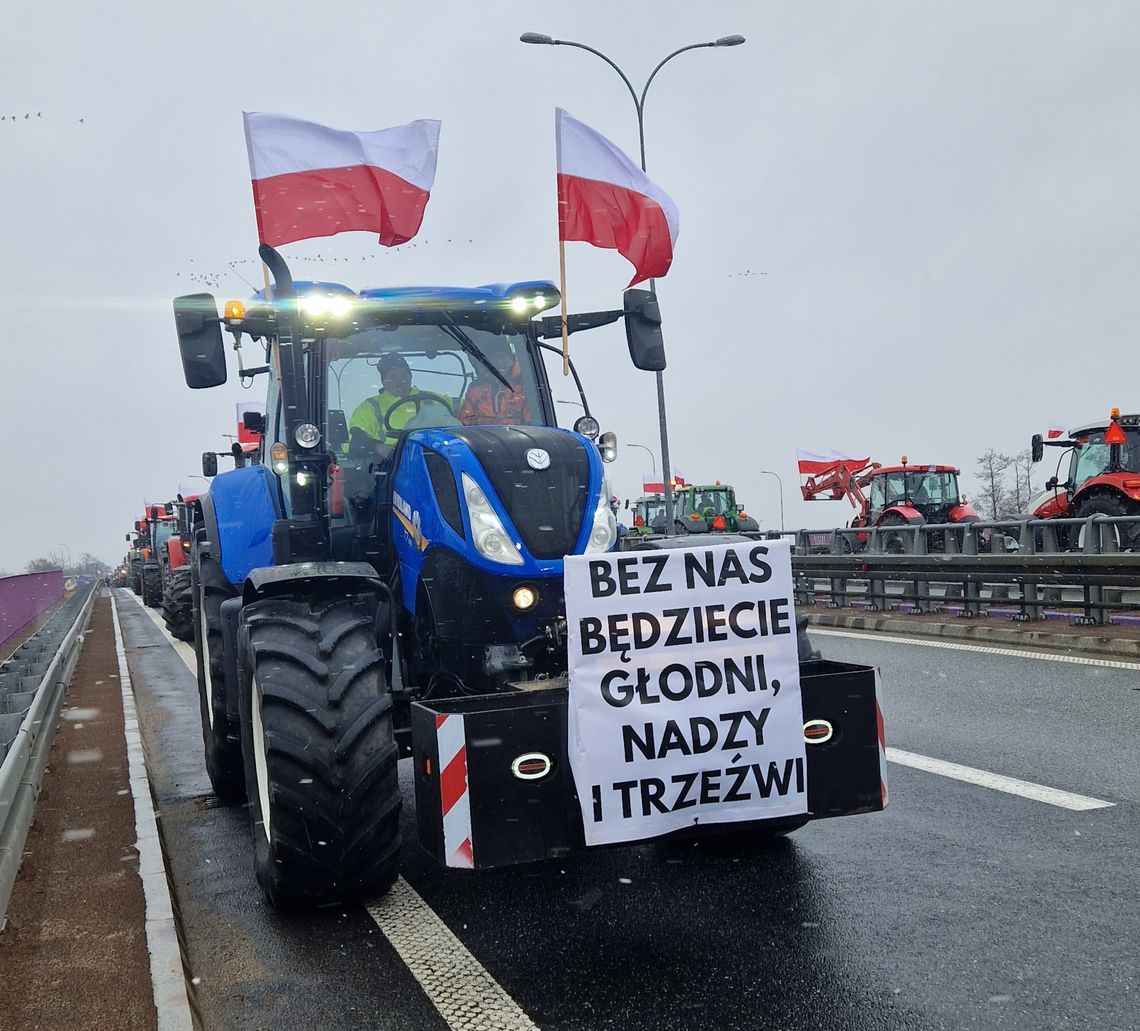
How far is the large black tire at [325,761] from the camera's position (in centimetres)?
407

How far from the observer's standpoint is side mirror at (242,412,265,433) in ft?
20.7

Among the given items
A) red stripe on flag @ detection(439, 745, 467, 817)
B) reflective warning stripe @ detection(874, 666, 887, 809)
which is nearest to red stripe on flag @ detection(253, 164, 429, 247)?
red stripe on flag @ detection(439, 745, 467, 817)

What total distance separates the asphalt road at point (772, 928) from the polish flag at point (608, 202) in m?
3.85

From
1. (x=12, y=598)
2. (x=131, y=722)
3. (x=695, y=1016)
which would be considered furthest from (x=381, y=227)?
(x=12, y=598)

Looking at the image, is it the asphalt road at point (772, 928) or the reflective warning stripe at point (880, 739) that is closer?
the asphalt road at point (772, 928)

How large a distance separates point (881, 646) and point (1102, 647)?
2413 millimetres

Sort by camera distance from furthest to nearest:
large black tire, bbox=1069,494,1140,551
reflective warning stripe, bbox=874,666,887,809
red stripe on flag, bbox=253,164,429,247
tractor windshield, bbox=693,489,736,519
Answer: tractor windshield, bbox=693,489,736,519 → large black tire, bbox=1069,494,1140,551 → red stripe on flag, bbox=253,164,429,247 → reflective warning stripe, bbox=874,666,887,809

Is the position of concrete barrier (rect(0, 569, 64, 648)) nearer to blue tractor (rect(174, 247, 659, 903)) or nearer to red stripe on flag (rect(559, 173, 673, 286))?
blue tractor (rect(174, 247, 659, 903))

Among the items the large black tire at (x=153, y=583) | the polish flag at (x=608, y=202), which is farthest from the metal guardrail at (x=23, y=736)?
the large black tire at (x=153, y=583)

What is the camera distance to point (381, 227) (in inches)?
260

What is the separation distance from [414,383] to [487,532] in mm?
1310

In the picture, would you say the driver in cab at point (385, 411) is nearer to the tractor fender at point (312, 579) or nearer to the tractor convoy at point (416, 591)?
the tractor convoy at point (416, 591)

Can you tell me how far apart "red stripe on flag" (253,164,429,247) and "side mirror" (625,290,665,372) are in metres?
1.69

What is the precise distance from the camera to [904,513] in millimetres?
26406
